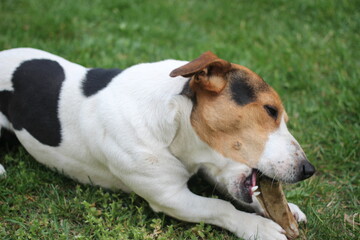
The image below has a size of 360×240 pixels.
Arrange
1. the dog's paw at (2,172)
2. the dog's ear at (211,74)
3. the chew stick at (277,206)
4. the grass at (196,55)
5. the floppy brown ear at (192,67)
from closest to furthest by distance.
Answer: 1. the floppy brown ear at (192,67)
2. the dog's ear at (211,74)
3. the chew stick at (277,206)
4. the grass at (196,55)
5. the dog's paw at (2,172)

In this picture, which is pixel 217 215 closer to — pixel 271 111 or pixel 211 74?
pixel 271 111

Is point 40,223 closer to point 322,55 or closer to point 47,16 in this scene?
point 47,16

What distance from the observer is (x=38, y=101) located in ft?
12.6

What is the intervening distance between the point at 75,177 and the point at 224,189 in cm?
138

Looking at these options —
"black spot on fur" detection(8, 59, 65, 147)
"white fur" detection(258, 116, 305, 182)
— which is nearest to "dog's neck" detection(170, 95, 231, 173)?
"white fur" detection(258, 116, 305, 182)

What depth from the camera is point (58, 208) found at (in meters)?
3.71

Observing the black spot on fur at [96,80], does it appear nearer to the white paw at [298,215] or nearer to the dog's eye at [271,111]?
the dog's eye at [271,111]

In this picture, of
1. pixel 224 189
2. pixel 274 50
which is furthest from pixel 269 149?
pixel 274 50

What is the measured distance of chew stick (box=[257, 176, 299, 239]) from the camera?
3418mm

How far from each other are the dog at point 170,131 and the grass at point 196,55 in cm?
23

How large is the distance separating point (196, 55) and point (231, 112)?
307cm

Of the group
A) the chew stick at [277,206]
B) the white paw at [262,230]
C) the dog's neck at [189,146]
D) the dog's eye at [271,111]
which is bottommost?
the white paw at [262,230]

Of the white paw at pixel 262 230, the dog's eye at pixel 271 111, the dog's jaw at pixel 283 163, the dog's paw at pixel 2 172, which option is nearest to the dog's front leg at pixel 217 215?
the white paw at pixel 262 230

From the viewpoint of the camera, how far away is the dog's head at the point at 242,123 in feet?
10.7
